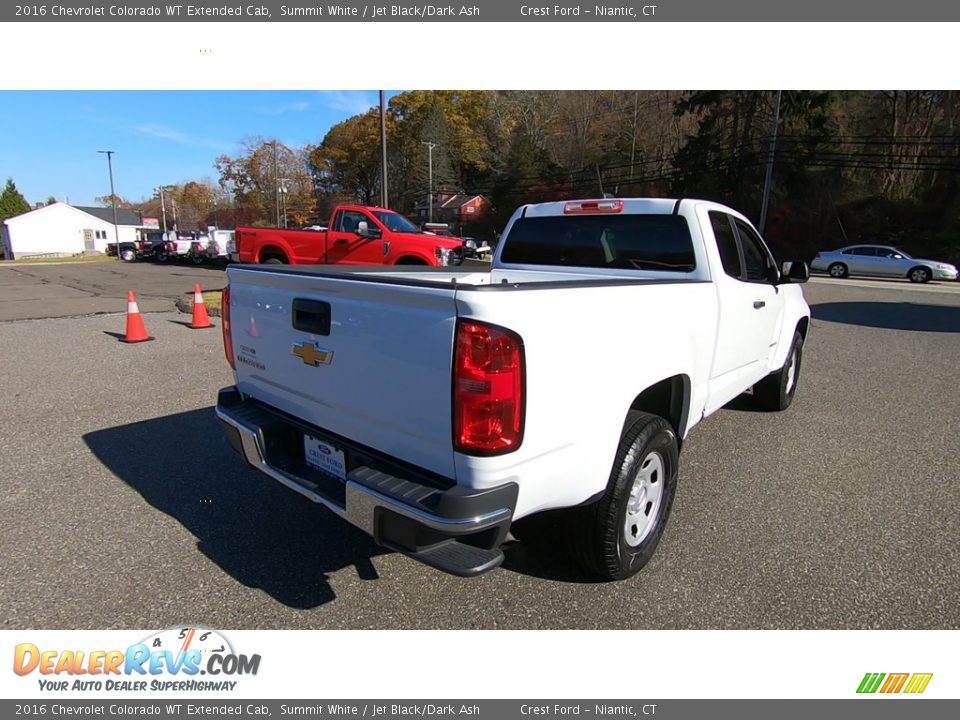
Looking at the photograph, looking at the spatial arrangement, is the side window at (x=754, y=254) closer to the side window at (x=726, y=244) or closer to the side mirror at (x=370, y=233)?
the side window at (x=726, y=244)

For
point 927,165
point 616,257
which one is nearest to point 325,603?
point 616,257

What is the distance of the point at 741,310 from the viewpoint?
3797 millimetres

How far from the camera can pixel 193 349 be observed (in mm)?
7734

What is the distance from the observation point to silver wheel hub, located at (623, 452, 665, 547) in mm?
2762

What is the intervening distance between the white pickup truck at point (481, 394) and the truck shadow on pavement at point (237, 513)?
22.0 inches

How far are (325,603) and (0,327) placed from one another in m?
10.8

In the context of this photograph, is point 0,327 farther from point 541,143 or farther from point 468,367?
point 541,143

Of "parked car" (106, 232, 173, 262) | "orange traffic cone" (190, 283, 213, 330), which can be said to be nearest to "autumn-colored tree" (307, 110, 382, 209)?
"parked car" (106, 232, 173, 262)

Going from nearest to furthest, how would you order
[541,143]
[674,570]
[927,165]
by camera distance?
[674,570] → [927,165] → [541,143]

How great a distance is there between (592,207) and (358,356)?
2.46 meters

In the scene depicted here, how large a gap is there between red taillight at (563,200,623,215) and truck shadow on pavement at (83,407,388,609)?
107 inches

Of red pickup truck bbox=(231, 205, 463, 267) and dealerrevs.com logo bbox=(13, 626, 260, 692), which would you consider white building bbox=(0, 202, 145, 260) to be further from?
dealerrevs.com logo bbox=(13, 626, 260, 692)

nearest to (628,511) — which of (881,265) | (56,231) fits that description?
(881,265)

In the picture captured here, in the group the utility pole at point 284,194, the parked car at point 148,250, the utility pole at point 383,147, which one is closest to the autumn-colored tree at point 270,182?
the utility pole at point 284,194
